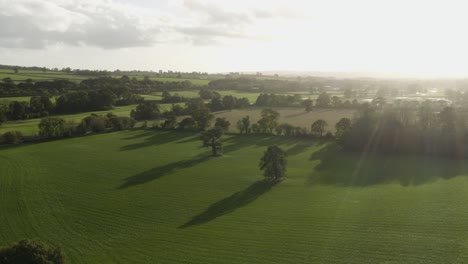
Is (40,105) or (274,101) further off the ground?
(274,101)

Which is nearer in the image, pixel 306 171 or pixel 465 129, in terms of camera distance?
pixel 306 171

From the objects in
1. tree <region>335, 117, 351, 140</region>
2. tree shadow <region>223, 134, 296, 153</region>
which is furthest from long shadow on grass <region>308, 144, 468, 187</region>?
tree shadow <region>223, 134, 296, 153</region>

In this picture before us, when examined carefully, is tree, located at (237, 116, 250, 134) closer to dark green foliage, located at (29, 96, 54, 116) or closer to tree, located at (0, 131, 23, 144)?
tree, located at (0, 131, 23, 144)

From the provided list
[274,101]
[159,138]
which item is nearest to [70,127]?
[159,138]

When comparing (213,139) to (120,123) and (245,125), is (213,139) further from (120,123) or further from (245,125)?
(120,123)

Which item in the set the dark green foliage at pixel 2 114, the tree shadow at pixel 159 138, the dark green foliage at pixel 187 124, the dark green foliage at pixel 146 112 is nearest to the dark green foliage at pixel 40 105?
the dark green foliage at pixel 2 114

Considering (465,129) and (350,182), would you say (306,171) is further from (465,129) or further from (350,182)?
(465,129)

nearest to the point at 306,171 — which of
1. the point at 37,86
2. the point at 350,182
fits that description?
the point at 350,182
